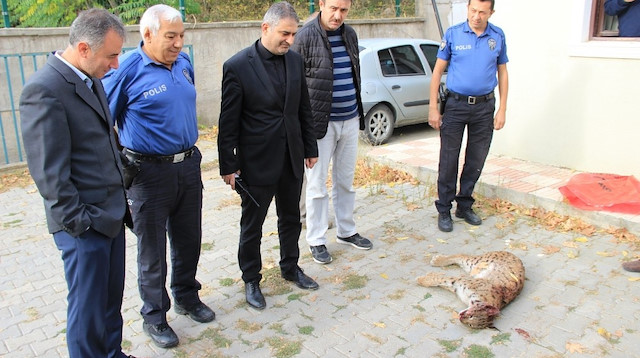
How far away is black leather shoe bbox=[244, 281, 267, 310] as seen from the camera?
12.6 ft

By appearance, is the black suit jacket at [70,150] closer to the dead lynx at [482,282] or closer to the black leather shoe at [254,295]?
the black leather shoe at [254,295]

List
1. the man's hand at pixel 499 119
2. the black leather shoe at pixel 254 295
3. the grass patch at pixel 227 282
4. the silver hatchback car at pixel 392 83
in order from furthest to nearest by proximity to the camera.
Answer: the silver hatchback car at pixel 392 83, the man's hand at pixel 499 119, the grass patch at pixel 227 282, the black leather shoe at pixel 254 295

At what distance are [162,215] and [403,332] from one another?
5.57 ft

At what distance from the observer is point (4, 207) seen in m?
6.39

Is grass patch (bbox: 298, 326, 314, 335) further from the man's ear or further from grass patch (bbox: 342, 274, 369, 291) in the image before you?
the man's ear

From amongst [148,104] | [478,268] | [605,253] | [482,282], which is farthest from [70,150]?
[605,253]

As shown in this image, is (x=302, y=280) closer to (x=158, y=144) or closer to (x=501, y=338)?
(x=501, y=338)

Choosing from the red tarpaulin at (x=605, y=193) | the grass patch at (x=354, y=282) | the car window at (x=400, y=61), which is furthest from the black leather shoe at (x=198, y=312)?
the car window at (x=400, y=61)

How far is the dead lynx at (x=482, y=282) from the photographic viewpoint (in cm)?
350

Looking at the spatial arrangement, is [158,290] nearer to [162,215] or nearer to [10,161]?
[162,215]

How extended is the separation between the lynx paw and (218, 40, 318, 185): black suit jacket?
123 centimetres

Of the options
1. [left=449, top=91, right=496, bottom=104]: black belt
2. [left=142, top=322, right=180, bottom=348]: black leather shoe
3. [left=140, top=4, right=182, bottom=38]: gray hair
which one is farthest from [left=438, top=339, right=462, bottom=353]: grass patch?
[left=140, top=4, right=182, bottom=38]: gray hair

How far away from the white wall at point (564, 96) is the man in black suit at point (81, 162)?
203 inches

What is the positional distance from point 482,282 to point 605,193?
7.34 ft
